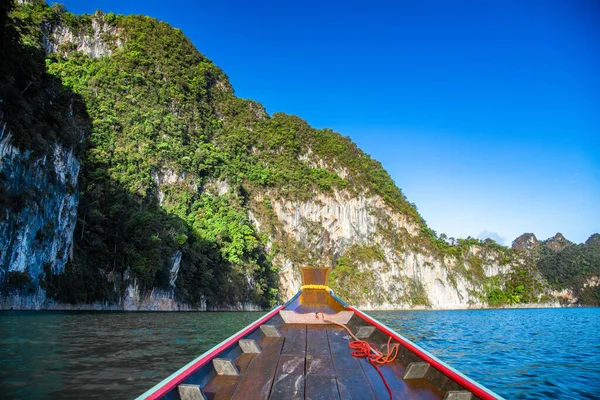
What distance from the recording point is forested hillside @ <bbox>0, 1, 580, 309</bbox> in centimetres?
3102

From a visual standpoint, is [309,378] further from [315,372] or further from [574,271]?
[574,271]

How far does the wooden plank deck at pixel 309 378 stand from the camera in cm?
354

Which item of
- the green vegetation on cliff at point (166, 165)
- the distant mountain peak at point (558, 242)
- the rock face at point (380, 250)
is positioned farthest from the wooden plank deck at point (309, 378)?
the distant mountain peak at point (558, 242)

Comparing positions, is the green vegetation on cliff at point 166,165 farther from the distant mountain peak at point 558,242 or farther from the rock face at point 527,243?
the distant mountain peak at point 558,242

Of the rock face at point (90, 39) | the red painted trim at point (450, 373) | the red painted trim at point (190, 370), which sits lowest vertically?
the red painted trim at point (450, 373)

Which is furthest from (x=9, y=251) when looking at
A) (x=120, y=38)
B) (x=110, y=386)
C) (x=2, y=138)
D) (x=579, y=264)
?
(x=579, y=264)

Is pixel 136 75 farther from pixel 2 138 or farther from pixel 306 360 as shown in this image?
pixel 306 360

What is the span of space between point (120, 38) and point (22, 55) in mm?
51282

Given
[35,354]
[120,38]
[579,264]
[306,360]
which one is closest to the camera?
[306,360]

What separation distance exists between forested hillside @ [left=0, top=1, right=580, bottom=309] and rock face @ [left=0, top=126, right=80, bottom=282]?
17cm

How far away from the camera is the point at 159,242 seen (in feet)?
130

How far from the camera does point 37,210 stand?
27297 mm

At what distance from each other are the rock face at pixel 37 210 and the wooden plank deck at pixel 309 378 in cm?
2585

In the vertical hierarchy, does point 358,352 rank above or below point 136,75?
below
